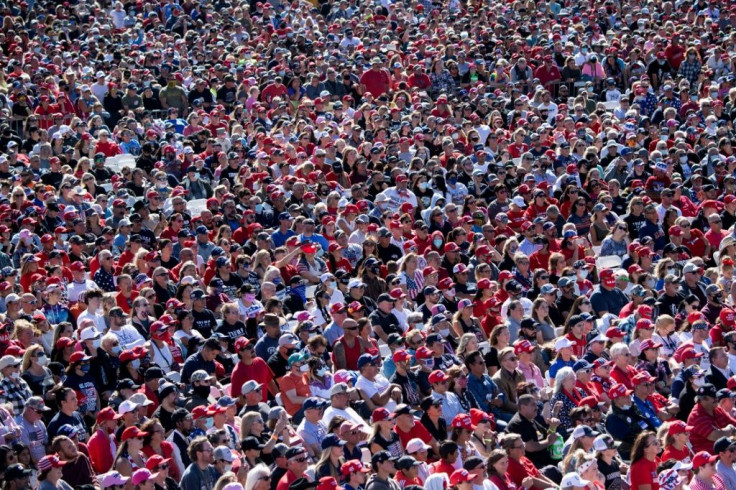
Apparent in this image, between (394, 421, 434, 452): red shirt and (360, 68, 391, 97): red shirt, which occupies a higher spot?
(394, 421, 434, 452): red shirt

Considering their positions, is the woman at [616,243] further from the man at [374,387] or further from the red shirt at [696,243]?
the man at [374,387]

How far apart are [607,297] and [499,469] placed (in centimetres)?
549

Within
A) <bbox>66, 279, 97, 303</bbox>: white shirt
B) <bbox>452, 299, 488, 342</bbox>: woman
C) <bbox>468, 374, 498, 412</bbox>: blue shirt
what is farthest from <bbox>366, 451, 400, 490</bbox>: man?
<bbox>66, 279, 97, 303</bbox>: white shirt

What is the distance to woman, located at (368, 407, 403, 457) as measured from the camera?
39.4 ft

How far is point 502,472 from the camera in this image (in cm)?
1160

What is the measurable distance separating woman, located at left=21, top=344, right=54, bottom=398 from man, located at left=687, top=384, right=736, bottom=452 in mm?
6101

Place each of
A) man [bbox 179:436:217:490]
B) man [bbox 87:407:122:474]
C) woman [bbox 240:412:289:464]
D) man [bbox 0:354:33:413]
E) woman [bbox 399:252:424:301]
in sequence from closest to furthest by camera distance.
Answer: man [bbox 179:436:217:490]
woman [bbox 240:412:289:464]
man [bbox 87:407:122:474]
man [bbox 0:354:33:413]
woman [bbox 399:252:424:301]

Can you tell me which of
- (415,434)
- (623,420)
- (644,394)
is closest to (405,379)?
(415,434)

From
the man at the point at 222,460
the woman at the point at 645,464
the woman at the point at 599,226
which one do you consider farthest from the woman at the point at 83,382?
the woman at the point at 599,226

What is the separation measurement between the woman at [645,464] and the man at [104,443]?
4411 millimetres

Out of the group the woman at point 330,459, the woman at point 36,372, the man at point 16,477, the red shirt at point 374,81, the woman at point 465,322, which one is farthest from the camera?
the red shirt at point 374,81

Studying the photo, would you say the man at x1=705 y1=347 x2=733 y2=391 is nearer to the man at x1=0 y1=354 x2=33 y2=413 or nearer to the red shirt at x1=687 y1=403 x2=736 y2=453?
the red shirt at x1=687 y1=403 x2=736 y2=453

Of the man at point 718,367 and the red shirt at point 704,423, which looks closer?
the red shirt at point 704,423

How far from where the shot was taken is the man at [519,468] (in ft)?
39.0
